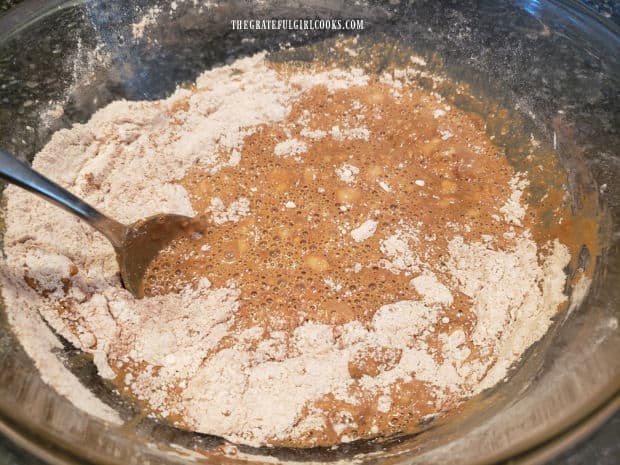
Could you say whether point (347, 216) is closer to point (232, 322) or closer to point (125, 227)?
point (232, 322)

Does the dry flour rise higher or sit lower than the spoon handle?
lower

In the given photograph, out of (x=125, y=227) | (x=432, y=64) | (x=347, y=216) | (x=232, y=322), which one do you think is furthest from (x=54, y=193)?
(x=432, y=64)

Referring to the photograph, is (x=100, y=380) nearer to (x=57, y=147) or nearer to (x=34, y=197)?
(x=34, y=197)

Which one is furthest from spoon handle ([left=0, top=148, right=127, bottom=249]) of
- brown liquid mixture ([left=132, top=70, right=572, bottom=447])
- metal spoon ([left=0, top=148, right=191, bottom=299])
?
brown liquid mixture ([left=132, top=70, right=572, bottom=447])

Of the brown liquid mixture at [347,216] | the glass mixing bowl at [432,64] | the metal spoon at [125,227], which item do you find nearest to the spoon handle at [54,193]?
the metal spoon at [125,227]

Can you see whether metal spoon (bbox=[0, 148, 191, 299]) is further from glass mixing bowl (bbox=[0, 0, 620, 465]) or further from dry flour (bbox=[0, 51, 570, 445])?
glass mixing bowl (bbox=[0, 0, 620, 465])

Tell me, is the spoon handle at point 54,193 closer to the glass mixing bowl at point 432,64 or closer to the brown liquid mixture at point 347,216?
the brown liquid mixture at point 347,216
